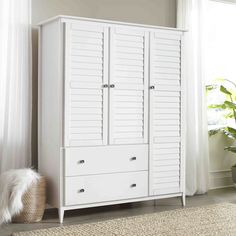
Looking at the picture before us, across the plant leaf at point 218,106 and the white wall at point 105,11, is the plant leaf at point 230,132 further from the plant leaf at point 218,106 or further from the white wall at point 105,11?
the white wall at point 105,11

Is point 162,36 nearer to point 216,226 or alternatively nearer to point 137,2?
point 137,2

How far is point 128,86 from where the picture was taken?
14.2 feet

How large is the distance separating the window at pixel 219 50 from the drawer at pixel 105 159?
171 centimetres

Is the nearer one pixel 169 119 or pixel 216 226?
pixel 216 226

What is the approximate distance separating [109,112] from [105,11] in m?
1.15

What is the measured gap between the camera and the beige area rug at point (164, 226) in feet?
11.9

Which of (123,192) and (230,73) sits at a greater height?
(230,73)

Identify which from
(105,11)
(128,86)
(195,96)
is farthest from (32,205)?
(195,96)

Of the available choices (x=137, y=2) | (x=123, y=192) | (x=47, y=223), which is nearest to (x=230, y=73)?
(x=137, y=2)

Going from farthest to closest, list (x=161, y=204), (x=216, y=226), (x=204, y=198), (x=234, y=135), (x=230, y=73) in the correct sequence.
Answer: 1. (x=230, y=73)
2. (x=234, y=135)
3. (x=204, y=198)
4. (x=161, y=204)
5. (x=216, y=226)

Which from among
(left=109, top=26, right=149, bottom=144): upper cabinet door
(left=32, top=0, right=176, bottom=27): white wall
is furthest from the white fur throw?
(left=32, top=0, right=176, bottom=27): white wall

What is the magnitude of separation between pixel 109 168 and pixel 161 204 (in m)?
0.82

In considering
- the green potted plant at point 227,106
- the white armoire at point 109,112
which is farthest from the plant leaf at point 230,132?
the white armoire at point 109,112

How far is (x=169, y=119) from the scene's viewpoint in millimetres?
4582
